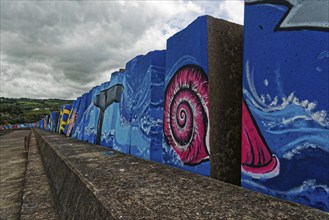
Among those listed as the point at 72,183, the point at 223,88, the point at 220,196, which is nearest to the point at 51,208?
the point at 72,183

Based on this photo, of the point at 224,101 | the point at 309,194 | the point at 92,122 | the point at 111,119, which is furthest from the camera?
the point at 92,122

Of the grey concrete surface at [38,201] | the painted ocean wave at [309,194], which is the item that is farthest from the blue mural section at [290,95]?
the grey concrete surface at [38,201]

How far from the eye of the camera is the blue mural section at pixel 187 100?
321 cm

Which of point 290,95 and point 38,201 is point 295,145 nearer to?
point 290,95

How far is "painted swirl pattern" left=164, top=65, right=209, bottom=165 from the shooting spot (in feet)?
10.5

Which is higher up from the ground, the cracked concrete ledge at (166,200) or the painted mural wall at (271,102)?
the painted mural wall at (271,102)

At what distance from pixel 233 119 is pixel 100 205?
2.12 meters

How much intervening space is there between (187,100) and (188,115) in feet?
0.74

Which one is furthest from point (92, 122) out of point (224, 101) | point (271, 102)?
point (271, 102)

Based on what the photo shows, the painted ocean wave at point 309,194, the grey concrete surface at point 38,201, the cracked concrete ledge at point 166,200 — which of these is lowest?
the grey concrete surface at point 38,201

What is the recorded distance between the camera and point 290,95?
7.24 ft

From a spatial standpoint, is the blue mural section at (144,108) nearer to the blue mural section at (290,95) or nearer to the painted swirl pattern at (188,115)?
the painted swirl pattern at (188,115)

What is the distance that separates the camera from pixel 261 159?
243 cm

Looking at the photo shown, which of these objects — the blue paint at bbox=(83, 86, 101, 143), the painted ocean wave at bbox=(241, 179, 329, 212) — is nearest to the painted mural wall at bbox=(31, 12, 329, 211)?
the painted ocean wave at bbox=(241, 179, 329, 212)
